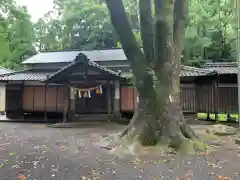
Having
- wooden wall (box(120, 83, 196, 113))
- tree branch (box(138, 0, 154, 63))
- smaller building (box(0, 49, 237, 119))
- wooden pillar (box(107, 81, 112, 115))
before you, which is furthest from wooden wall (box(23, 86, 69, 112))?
tree branch (box(138, 0, 154, 63))

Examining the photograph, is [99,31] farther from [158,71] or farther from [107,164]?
[107,164]

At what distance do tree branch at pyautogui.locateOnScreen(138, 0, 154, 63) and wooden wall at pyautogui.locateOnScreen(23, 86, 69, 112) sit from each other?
32.2ft

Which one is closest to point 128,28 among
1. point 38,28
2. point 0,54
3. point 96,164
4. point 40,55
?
point 96,164

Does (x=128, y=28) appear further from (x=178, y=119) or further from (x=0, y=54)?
(x=0, y=54)

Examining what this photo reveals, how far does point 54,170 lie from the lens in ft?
17.4

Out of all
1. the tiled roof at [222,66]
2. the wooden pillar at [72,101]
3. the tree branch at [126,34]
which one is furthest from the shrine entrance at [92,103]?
the tree branch at [126,34]

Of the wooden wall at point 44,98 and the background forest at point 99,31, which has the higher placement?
the background forest at point 99,31

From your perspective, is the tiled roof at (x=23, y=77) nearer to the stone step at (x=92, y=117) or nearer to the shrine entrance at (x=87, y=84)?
the shrine entrance at (x=87, y=84)

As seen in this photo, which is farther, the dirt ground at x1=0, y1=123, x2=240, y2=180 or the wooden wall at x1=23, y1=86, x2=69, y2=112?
the wooden wall at x1=23, y1=86, x2=69, y2=112

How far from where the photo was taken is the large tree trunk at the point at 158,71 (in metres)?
6.48

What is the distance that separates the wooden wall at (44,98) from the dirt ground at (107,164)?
8.51 metres

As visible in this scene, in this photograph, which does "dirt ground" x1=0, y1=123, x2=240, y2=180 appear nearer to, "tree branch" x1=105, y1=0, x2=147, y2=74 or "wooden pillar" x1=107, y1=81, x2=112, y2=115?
"tree branch" x1=105, y1=0, x2=147, y2=74

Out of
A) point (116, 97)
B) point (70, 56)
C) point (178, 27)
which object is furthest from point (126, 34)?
point (70, 56)

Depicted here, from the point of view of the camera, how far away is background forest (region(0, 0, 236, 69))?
20.6 m
